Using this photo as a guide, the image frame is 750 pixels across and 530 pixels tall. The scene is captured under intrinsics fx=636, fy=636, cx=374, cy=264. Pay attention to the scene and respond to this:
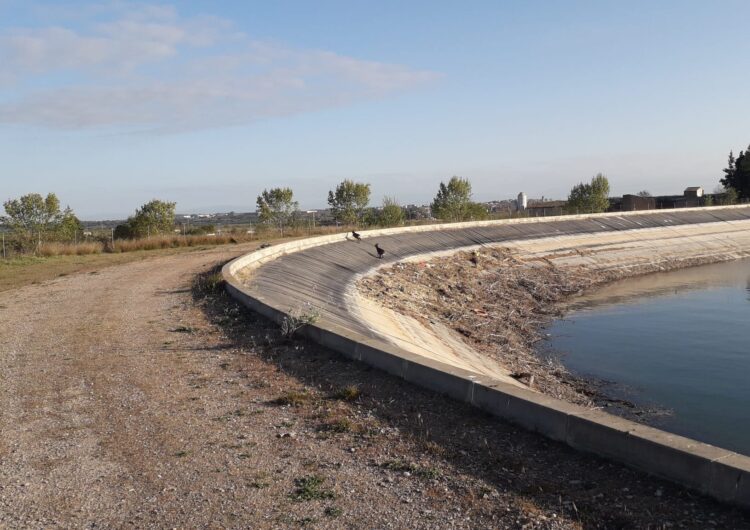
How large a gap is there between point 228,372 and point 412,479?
4642 mm

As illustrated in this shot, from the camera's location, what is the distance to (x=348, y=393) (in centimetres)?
852

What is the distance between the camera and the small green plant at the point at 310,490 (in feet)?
18.6

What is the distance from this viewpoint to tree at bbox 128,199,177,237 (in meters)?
51.9

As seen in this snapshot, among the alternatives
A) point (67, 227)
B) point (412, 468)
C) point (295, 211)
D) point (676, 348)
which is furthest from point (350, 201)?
point (412, 468)

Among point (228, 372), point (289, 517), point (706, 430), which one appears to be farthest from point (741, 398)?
point (289, 517)

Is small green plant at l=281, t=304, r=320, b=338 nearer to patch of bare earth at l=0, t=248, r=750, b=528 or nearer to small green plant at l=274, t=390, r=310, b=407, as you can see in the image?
patch of bare earth at l=0, t=248, r=750, b=528

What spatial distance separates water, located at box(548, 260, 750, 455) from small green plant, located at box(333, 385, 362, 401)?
8802 millimetres

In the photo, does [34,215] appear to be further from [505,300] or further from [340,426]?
[340,426]

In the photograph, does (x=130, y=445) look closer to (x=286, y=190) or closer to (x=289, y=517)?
(x=289, y=517)

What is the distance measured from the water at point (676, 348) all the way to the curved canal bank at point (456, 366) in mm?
7257

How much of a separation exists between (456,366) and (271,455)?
218 inches

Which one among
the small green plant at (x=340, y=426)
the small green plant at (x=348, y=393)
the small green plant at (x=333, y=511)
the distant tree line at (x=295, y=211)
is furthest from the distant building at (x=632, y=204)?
the small green plant at (x=333, y=511)

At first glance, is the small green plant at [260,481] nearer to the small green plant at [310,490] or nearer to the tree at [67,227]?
the small green plant at [310,490]

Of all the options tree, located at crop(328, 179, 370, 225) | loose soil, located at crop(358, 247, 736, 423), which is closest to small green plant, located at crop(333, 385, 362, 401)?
loose soil, located at crop(358, 247, 736, 423)
